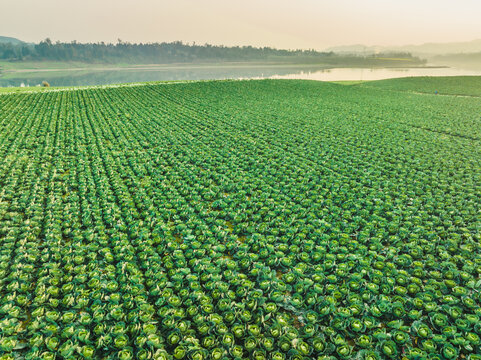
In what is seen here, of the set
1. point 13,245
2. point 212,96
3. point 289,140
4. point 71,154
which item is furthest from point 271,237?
point 212,96

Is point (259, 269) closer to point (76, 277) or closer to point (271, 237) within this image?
point (271, 237)

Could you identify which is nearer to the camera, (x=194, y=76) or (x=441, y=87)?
(x=441, y=87)

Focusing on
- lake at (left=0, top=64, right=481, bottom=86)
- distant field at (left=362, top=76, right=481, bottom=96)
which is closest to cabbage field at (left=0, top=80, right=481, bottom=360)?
distant field at (left=362, top=76, right=481, bottom=96)

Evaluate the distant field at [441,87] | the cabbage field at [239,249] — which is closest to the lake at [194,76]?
the distant field at [441,87]

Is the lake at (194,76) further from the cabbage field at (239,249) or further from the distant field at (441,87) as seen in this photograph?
the cabbage field at (239,249)

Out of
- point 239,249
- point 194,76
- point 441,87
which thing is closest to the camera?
point 239,249

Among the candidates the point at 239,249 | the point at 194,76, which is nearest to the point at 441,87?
the point at 239,249

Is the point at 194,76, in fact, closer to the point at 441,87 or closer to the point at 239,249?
the point at 441,87

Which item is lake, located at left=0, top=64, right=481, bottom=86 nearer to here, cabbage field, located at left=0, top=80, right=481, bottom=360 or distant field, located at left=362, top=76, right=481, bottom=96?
distant field, located at left=362, top=76, right=481, bottom=96
